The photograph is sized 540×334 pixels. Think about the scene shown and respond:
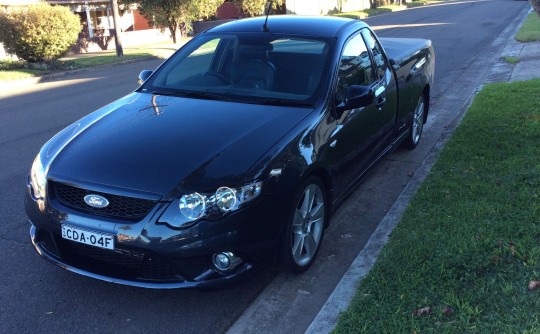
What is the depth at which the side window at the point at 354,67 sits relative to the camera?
4.40 meters

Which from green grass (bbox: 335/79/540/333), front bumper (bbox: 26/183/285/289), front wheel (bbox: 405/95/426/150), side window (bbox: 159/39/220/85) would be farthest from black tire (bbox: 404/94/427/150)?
front bumper (bbox: 26/183/285/289)

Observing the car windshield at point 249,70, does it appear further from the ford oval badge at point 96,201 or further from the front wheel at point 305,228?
the ford oval badge at point 96,201

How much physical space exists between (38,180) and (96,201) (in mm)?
607

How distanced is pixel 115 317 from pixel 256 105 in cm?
182

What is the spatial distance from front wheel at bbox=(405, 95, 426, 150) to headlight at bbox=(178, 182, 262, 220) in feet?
12.6

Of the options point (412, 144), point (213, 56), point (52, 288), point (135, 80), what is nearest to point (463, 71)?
point (412, 144)

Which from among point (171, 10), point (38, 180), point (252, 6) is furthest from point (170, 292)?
point (252, 6)

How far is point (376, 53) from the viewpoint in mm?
5363

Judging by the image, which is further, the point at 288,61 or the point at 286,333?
the point at 288,61

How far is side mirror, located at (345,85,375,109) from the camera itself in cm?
414

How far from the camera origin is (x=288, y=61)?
4.46 m

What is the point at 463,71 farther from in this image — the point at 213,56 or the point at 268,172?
the point at 268,172

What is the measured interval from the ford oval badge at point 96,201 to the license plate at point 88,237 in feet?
0.52

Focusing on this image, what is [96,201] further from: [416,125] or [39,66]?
[39,66]
